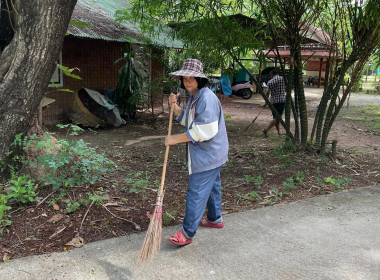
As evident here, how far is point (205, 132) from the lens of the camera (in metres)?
3.17

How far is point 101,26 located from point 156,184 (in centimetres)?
661

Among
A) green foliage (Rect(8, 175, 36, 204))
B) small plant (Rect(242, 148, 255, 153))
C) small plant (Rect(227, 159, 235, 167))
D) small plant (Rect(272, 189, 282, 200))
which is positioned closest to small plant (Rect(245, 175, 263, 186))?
small plant (Rect(272, 189, 282, 200))

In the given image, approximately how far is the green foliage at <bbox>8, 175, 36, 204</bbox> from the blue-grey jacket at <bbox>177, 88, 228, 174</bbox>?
166 centimetres

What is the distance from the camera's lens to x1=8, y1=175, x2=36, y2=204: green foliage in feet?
12.1

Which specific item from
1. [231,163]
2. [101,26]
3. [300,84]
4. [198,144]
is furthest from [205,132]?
[101,26]

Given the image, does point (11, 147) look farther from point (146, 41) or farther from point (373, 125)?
point (373, 125)

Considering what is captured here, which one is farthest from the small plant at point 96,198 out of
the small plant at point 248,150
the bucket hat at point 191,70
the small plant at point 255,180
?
the small plant at point 248,150

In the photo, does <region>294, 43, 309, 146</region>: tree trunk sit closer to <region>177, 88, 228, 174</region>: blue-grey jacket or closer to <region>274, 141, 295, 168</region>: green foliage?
<region>274, 141, 295, 168</region>: green foliage

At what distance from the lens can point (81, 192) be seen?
4.20 meters

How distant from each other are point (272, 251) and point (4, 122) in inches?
117

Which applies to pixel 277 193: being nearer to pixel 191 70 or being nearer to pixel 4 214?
pixel 191 70

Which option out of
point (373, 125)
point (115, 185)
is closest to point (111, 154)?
point (115, 185)

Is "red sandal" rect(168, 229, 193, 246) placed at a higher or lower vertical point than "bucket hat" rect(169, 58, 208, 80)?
lower

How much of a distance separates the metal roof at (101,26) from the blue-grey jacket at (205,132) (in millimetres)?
5546
